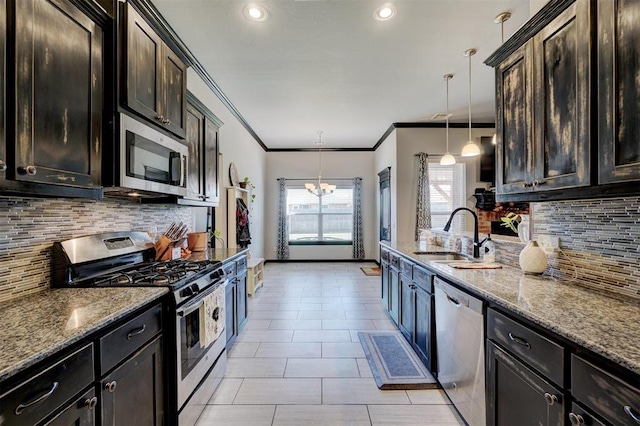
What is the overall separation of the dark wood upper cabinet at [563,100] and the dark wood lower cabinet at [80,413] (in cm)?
229

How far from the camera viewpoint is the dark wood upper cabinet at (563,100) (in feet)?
4.54

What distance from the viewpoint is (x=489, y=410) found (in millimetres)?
1542

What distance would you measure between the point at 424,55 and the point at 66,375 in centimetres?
378

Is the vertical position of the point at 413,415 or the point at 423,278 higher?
the point at 423,278

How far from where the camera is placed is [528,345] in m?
1.26

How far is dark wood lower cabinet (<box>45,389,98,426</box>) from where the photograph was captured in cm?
98

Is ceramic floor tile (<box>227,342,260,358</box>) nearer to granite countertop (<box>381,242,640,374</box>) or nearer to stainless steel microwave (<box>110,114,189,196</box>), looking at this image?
stainless steel microwave (<box>110,114,189,196</box>)

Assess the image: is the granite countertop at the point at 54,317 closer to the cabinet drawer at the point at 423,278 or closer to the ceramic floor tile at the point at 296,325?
the cabinet drawer at the point at 423,278

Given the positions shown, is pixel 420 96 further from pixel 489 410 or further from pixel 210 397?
pixel 210 397

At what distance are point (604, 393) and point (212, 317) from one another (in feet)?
6.90

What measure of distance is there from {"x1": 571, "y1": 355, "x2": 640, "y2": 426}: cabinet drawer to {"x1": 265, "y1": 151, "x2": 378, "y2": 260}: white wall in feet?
22.4

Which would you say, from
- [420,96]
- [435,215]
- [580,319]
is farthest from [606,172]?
[435,215]

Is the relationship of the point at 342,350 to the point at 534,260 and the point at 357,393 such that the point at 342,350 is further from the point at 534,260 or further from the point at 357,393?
the point at 534,260

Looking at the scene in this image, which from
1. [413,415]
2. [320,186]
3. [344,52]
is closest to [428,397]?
[413,415]
